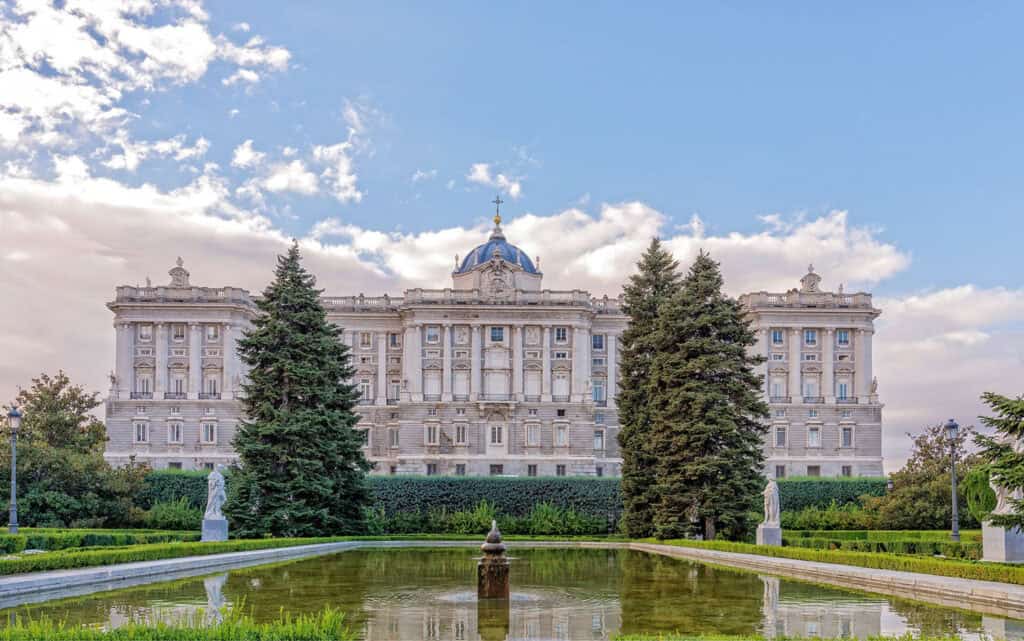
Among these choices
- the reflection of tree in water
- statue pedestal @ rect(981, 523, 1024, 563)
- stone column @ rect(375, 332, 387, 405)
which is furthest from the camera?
stone column @ rect(375, 332, 387, 405)

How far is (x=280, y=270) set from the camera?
39156 millimetres

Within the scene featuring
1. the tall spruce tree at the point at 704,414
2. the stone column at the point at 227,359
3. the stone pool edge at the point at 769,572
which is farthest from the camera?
the stone column at the point at 227,359

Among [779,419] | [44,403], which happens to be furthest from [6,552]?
[779,419]

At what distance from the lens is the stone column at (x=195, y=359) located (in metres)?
77.3

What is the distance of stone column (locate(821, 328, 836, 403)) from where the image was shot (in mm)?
80625

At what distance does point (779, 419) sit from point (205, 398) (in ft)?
138

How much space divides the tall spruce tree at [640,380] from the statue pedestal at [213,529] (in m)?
15.0

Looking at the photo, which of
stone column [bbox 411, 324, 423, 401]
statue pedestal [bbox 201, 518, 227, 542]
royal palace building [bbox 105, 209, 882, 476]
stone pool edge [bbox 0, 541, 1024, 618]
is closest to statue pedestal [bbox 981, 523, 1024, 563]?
stone pool edge [bbox 0, 541, 1024, 618]

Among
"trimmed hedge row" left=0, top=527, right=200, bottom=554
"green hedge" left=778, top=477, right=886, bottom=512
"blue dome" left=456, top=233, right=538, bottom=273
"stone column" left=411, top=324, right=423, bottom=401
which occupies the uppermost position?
"blue dome" left=456, top=233, right=538, bottom=273

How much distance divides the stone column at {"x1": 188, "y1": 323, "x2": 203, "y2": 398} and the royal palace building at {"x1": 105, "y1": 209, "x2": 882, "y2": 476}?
121 mm

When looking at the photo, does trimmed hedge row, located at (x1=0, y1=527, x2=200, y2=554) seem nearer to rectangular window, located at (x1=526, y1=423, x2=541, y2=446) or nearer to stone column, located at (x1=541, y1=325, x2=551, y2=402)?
rectangular window, located at (x1=526, y1=423, x2=541, y2=446)

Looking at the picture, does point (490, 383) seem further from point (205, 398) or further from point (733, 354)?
point (733, 354)

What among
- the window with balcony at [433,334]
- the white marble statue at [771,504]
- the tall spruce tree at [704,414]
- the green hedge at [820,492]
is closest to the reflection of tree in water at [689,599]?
the white marble statue at [771,504]

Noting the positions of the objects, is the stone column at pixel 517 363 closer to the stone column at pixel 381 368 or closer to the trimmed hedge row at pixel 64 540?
the stone column at pixel 381 368
